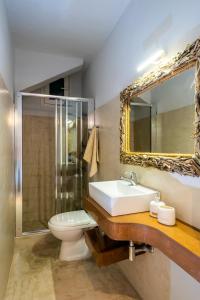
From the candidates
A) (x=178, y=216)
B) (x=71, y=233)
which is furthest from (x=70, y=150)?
(x=178, y=216)

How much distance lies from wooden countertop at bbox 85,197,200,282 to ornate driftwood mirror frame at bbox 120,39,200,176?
12.6 inches

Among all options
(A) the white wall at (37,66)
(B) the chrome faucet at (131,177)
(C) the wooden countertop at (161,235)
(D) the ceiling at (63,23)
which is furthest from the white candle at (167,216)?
(A) the white wall at (37,66)

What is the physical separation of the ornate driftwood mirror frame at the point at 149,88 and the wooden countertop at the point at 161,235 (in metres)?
0.32

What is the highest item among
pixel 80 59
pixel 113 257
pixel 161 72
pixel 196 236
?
pixel 80 59

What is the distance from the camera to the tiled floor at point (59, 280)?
1.61m

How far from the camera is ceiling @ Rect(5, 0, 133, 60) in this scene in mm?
1787

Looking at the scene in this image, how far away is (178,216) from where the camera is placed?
3.95 ft

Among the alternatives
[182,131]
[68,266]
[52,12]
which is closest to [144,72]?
[182,131]

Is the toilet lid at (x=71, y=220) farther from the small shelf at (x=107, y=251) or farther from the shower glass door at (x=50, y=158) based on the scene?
the shower glass door at (x=50, y=158)

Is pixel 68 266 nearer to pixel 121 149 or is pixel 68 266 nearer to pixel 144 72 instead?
pixel 121 149

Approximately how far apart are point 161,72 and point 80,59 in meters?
1.82

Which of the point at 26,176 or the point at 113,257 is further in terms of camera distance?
the point at 26,176

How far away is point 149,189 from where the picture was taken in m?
1.47

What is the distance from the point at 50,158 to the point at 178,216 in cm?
226
